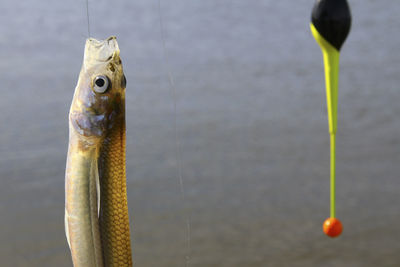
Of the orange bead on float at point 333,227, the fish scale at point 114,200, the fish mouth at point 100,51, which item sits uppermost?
the fish mouth at point 100,51

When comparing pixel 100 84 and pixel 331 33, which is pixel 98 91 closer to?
pixel 100 84

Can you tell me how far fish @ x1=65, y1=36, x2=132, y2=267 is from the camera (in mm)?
850

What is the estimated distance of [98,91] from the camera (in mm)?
853

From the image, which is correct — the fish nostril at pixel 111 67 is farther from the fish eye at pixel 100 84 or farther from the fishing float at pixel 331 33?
the fishing float at pixel 331 33

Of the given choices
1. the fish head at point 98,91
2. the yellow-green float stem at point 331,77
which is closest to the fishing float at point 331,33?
the yellow-green float stem at point 331,77

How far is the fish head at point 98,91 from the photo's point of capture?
2.77ft

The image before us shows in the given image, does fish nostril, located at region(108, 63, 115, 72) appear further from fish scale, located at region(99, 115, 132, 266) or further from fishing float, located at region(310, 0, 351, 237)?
fishing float, located at region(310, 0, 351, 237)

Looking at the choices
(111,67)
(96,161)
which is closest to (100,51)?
(111,67)

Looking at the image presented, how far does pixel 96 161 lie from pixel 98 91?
115 millimetres

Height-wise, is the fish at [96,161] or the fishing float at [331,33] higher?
the fishing float at [331,33]

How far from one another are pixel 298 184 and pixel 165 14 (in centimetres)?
110

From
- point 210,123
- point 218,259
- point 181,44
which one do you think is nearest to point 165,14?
point 181,44

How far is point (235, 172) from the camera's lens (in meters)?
2.59

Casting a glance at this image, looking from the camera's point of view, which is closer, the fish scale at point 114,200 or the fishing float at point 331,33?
the fishing float at point 331,33
